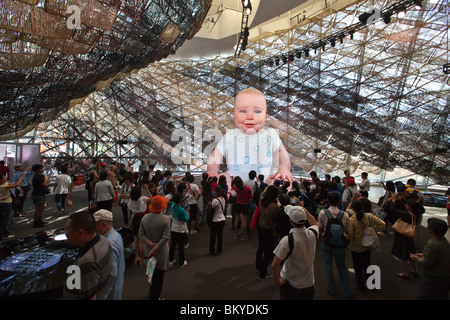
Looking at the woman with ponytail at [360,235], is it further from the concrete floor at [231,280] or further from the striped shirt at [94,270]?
the striped shirt at [94,270]

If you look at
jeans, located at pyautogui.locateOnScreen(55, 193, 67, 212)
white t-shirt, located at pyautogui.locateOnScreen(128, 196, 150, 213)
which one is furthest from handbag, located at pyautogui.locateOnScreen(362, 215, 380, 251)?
jeans, located at pyautogui.locateOnScreen(55, 193, 67, 212)

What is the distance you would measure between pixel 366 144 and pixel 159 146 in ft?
64.1

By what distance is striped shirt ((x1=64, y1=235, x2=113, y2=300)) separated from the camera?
1687 millimetres

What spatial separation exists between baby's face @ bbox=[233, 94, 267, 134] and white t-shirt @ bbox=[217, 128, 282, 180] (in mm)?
274

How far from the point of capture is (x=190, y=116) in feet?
83.3

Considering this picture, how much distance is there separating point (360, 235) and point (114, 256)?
3021 mm

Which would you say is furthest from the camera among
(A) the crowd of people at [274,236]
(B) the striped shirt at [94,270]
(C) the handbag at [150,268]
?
(C) the handbag at [150,268]

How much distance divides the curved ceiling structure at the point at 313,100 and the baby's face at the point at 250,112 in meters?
7.42

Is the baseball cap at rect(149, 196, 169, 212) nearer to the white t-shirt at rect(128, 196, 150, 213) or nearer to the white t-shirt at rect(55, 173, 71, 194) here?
the white t-shirt at rect(128, 196, 150, 213)

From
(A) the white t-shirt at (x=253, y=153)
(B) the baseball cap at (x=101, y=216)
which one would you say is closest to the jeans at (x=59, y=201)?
(A) the white t-shirt at (x=253, y=153)

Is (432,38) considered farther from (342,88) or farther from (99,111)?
(99,111)

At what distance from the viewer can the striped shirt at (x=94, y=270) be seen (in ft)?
5.53
